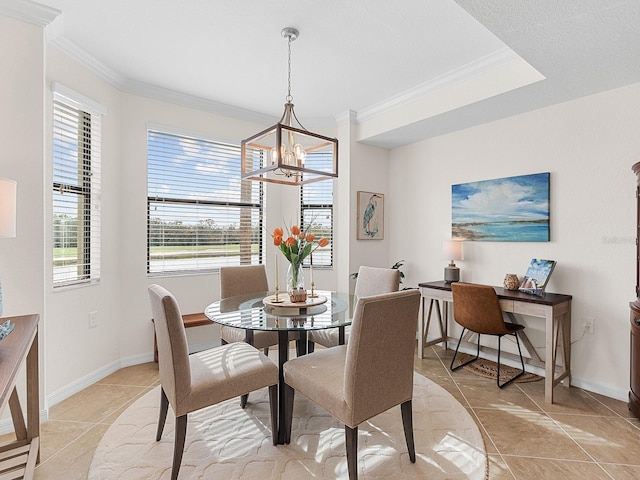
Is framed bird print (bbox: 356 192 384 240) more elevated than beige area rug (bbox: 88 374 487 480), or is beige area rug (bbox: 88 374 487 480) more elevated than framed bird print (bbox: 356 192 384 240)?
framed bird print (bbox: 356 192 384 240)

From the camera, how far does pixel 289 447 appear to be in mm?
2002

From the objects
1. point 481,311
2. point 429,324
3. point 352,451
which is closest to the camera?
point 352,451

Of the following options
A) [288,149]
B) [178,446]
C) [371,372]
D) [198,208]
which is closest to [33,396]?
[178,446]

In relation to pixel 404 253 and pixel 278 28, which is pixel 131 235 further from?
pixel 404 253

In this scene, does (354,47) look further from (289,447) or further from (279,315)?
(289,447)

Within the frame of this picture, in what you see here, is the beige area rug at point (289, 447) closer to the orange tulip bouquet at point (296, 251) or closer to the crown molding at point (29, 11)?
the orange tulip bouquet at point (296, 251)

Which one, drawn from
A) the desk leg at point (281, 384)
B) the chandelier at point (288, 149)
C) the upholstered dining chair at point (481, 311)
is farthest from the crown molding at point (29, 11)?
the upholstered dining chair at point (481, 311)

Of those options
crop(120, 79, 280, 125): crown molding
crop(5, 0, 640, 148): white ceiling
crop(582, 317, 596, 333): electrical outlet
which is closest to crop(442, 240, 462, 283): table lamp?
crop(582, 317, 596, 333): electrical outlet

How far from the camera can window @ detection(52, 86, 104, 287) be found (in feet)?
8.53

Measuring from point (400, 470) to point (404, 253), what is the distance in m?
2.65

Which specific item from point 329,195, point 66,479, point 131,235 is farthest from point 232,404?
point 329,195

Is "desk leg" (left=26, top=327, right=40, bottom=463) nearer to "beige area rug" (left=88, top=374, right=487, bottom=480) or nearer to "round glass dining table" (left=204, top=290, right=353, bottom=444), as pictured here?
"beige area rug" (left=88, top=374, right=487, bottom=480)

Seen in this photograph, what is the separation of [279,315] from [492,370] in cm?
222

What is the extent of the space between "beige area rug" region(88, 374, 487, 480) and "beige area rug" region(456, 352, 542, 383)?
0.74m
